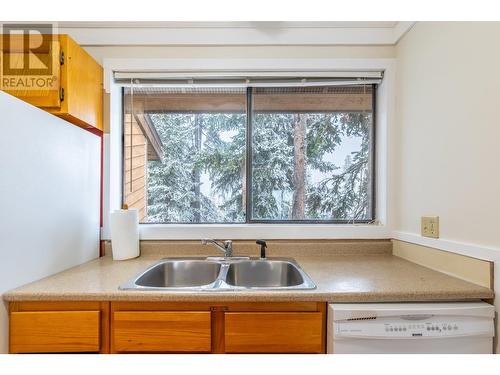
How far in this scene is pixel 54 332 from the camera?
1.12 metres

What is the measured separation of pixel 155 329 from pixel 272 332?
0.48 m

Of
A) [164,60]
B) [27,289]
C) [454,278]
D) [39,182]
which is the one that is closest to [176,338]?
[27,289]

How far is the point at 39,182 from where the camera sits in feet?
4.13

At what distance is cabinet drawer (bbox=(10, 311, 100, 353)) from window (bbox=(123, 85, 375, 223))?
90 centimetres

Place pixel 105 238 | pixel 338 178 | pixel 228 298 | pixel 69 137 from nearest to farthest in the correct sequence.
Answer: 1. pixel 228 298
2. pixel 69 137
3. pixel 105 238
4. pixel 338 178

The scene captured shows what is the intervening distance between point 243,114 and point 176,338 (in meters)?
Answer: 1.45

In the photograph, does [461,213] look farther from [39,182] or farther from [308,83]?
[39,182]

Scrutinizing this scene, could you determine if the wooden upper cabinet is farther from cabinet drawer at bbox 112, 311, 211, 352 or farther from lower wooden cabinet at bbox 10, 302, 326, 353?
cabinet drawer at bbox 112, 311, 211, 352

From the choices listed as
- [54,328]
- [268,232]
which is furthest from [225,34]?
[54,328]

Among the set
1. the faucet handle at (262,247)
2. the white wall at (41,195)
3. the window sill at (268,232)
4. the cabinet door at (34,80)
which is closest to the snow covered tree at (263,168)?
the window sill at (268,232)

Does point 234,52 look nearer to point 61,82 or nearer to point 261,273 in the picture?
point 61,82

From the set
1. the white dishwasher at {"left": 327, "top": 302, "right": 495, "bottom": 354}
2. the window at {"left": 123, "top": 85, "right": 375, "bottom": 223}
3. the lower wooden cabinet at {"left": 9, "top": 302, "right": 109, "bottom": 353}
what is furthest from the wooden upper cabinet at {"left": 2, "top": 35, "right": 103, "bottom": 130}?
the white dishwasher at {"left": 327, "top": 302, "right": 495, "bottom": 354}

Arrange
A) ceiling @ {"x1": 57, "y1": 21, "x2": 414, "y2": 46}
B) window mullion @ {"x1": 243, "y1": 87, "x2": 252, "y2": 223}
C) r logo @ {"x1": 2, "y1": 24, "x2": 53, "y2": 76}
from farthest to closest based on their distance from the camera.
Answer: window mullion @ {"x1": 243, "y1": 87, "x2": 252, "y2": 223} < ceiling @ {"x1": 57, "y1": 21, "x2": 414, "y2": 46} < r logo @ {"x1": 2, "y1": 24, "x2": 53, "y2": 76}

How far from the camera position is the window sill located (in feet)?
5.94
